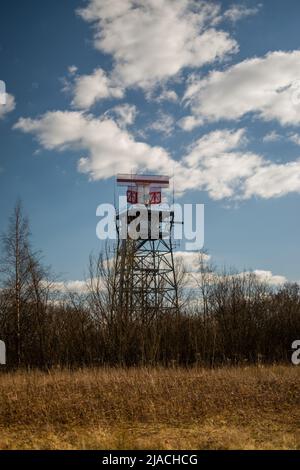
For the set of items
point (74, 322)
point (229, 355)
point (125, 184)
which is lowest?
point (229, 355)

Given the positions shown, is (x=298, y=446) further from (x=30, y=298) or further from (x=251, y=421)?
(x=30, y=298)

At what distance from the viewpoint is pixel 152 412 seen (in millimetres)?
12633

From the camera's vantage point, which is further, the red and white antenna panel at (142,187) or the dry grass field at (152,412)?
the red and white antenna panel at (142,187)

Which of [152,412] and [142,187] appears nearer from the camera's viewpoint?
[152,412]

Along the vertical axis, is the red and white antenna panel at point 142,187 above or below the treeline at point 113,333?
above

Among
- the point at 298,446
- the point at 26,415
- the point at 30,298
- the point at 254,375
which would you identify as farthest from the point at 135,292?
the point at 298,446

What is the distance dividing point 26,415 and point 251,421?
19.8ft

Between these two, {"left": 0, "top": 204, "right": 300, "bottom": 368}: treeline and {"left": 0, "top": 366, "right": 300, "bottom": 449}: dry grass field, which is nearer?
{"left": 0, "top": 366, "right": 300, "bottom": 449}: dry grass field

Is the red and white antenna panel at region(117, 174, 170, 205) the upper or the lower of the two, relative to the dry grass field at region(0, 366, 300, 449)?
upper

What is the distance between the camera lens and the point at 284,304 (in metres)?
31.2

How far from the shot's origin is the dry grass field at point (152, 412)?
9766mm

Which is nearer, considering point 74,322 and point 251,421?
point 251,421

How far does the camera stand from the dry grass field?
9766 millimetres

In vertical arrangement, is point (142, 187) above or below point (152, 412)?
above
